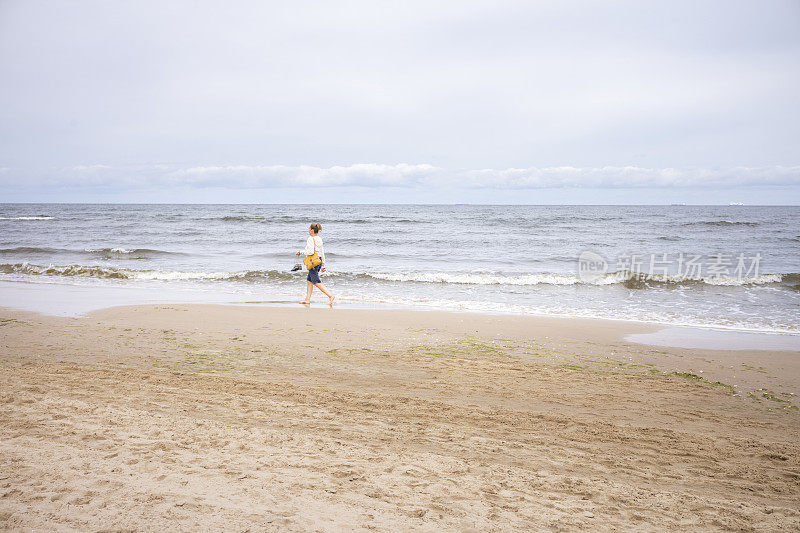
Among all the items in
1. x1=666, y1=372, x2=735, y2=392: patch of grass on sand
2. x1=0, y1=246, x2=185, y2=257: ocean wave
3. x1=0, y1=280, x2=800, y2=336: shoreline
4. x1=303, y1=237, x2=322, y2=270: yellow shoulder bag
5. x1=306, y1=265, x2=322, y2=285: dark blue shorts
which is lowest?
x1=0, y1=280, x2=800, y2=336: shoreline

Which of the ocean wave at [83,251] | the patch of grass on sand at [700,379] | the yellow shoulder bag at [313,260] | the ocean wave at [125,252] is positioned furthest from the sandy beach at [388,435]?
the ocean wave at [83,251]

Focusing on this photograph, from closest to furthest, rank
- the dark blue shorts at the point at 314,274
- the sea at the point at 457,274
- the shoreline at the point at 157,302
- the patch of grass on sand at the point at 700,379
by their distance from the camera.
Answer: the patch of grass on sand at the point at 700,379 < the shoreline at the point at 157,302 < the dark blue shorts at the point at 314,274 < the sea at the point at 457,274

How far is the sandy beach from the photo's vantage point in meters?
2.99

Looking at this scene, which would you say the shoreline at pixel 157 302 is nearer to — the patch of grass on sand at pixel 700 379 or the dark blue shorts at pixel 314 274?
the dark blue shorts at pixel 314 274

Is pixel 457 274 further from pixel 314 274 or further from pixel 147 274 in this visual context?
pixel 147 274

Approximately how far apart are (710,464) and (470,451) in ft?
6.41

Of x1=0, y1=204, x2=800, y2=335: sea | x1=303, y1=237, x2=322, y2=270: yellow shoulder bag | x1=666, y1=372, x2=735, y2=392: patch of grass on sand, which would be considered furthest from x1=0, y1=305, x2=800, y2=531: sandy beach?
x1=0, y1=204, x2=800, y2=335: sea

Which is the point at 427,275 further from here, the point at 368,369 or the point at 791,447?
the point at 791,447

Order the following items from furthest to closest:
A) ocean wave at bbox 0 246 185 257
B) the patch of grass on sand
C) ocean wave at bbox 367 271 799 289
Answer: ocean wave at bbox 0 246 185 257 → ocean wave at bbox 367 271 799 289 → the patch of grass on sand

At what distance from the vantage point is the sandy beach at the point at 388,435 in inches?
118

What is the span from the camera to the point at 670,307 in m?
12.2

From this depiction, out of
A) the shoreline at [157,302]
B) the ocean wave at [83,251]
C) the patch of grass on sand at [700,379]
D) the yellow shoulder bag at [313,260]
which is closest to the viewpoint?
the patch of grass on sand at [700,379]

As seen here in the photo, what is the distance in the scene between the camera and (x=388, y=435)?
4199mm

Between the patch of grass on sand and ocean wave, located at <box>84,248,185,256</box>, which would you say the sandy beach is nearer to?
the patch of grass on sand
